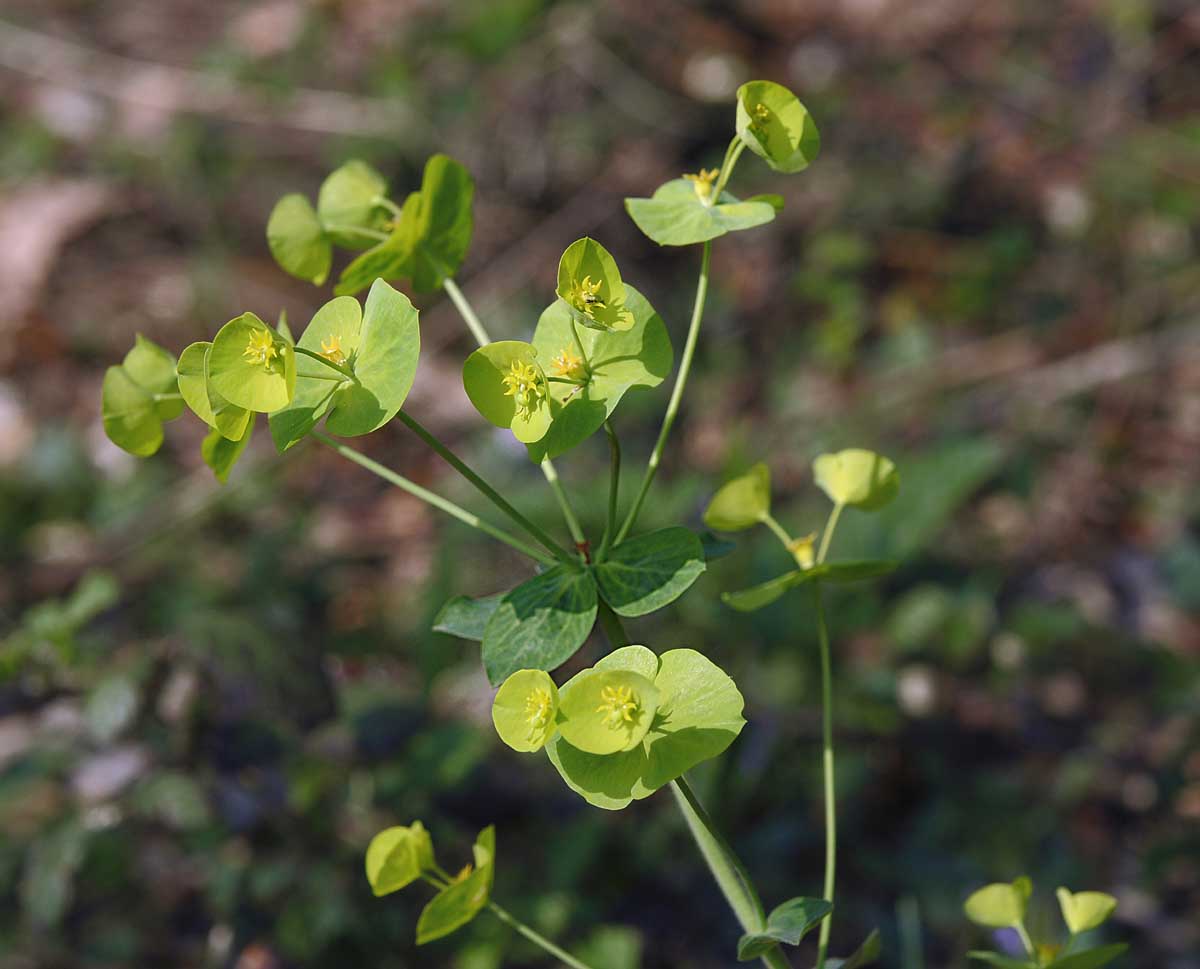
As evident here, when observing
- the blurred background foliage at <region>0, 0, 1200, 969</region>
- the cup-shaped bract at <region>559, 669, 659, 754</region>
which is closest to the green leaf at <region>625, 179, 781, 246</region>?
the cup-shaped bract at <region>559, 669, 659, 754</region>

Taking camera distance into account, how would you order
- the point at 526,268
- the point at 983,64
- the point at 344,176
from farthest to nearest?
the point at 983,64
the point at 526,268
the point at 344,176

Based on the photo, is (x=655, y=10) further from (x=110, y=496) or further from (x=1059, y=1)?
(x=110, y=496)

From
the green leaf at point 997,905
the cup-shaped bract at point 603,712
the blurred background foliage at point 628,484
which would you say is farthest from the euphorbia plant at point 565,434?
the blurred background foliage at point 628,484

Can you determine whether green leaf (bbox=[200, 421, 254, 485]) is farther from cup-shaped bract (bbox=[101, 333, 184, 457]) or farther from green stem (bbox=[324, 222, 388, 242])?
green stem (bbox=[324, 222, 388, 242])

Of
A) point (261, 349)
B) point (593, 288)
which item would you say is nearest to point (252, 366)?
point (261, 349)

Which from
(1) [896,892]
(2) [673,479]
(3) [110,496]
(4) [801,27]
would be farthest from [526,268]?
(1) [896,892]

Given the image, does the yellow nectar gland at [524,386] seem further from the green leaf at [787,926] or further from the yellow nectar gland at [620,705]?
the green leaf at [787,926]
